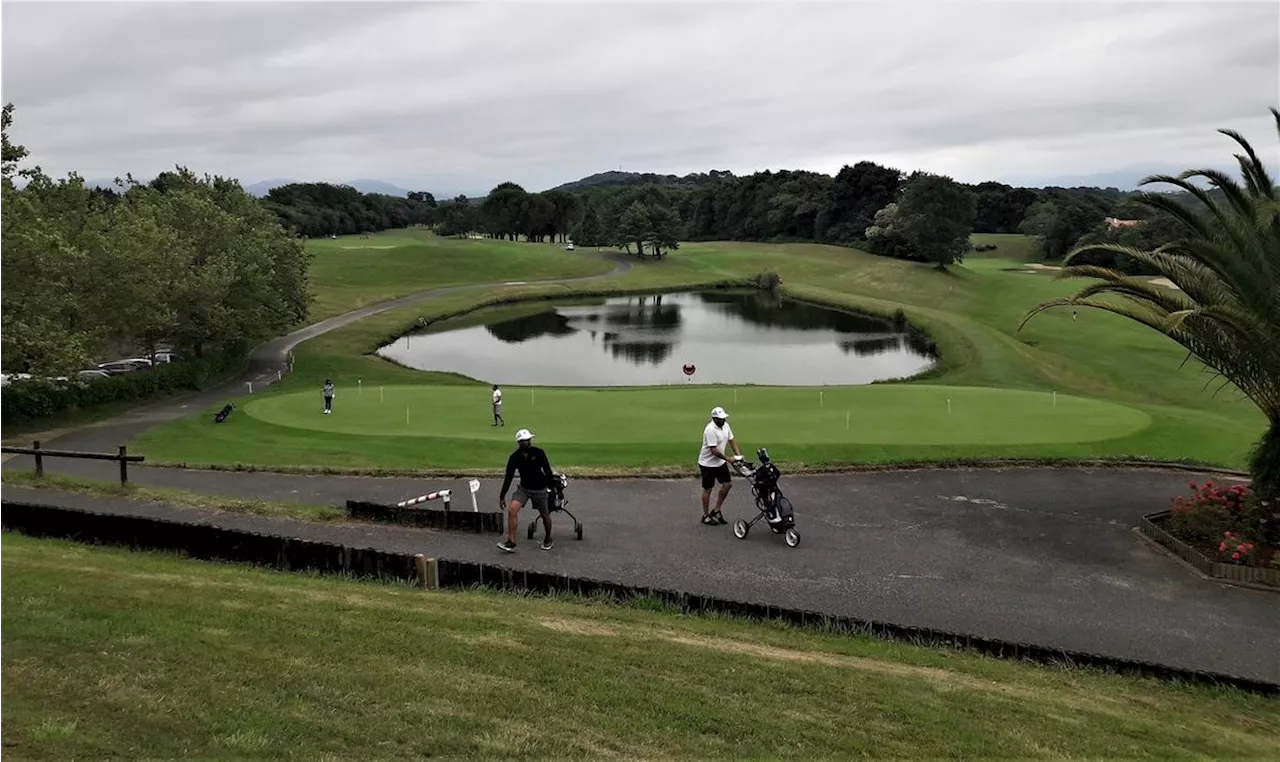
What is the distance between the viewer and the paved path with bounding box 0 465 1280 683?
1241 centimetres

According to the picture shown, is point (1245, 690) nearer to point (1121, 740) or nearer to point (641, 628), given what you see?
point (1121, 740)

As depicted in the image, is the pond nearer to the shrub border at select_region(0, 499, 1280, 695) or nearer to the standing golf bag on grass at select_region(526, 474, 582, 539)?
the standing golf bag on grass at select_region(526, 474, 582, 539)

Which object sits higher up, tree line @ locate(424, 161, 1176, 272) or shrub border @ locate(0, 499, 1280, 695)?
tree line @ locate(424, 161, 1176, 272)

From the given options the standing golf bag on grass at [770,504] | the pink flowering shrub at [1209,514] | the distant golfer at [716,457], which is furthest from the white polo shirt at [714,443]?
the pink flowering shrub at [1209,514]

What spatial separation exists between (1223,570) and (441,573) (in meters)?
12.3

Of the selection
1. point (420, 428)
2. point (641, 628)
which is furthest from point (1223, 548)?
point (420, 428)

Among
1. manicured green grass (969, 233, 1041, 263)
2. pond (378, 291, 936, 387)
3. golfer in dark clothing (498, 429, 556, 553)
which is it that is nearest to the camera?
golfer in dark clothing (498, 429, 556, 553)

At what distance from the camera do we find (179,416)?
1326 inches

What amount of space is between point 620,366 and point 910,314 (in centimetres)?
3195

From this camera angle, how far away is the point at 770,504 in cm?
1584

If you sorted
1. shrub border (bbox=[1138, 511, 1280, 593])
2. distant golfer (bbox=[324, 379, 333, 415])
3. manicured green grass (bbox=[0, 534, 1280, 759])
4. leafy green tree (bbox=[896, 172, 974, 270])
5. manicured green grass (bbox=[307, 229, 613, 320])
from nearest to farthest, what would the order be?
manicured green grass (bbox=[0, 534, 1280, 759]), shrub border (bbox=[1138, 511, 1280, 593]), distant golfer (bbox=[324, 379, 333, 415]), manicured green grass (bbox=[307, 229, 613, 320]), leafy green tree (bbox=[896, 172, 974, 270])

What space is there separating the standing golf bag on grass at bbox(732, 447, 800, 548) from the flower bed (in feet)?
21.6

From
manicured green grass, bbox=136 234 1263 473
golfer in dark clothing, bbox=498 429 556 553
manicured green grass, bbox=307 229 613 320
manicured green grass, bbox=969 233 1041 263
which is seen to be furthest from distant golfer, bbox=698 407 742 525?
manicured green grass, bbox=969 233 1041 263

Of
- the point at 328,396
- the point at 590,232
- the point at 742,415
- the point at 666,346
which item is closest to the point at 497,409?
the point at 328,396
